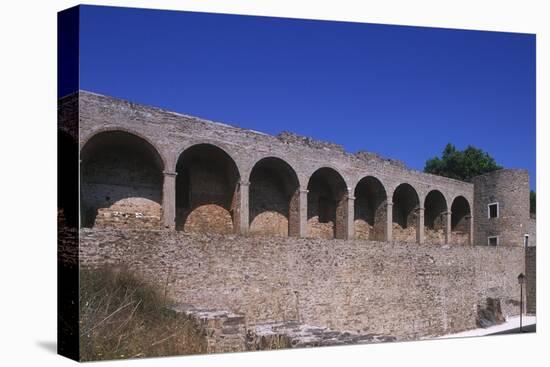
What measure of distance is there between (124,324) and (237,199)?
6634 mm

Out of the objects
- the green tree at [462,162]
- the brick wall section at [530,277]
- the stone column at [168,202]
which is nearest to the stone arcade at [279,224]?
the stone column at [168,202]

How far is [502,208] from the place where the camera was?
859 inches

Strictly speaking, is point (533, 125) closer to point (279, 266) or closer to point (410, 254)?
point (410, 254)

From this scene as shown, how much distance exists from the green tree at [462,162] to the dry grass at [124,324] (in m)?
8.25

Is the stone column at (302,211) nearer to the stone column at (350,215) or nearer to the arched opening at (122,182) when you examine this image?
the stone column at (350,215)

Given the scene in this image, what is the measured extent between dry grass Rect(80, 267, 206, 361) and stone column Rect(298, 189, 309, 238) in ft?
23.4

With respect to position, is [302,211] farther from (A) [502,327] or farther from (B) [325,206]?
Result: (A) [502,327]

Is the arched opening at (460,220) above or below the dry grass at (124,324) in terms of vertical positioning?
above

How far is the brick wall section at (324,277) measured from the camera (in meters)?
11.7

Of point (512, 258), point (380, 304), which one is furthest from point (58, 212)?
point (512, 258)

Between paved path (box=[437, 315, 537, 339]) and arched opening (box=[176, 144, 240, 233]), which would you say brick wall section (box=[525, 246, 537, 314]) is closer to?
paved path (box=[437, 315, 537, 339])

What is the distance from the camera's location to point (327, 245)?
15016 millimetres

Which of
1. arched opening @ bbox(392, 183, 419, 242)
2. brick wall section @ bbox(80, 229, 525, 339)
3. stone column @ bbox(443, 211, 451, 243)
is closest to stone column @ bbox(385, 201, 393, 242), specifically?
arched opening @ bbox(392, 183, 419, 242)

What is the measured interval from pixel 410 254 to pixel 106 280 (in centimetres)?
944
